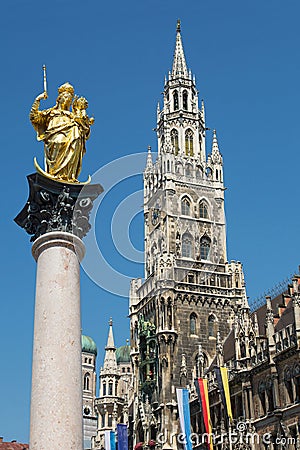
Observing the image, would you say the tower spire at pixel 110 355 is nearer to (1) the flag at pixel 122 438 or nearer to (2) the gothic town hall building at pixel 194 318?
(2) the gothic town hall building at pixel 194 318

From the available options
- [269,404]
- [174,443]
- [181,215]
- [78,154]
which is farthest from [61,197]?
[181,215]

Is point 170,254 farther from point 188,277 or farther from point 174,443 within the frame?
point 174,443

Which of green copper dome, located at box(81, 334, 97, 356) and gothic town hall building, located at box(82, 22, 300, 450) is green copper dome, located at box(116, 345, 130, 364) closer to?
green copper dome, located at box(81, 334, 97, 356)

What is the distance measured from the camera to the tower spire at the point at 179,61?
80.5 m

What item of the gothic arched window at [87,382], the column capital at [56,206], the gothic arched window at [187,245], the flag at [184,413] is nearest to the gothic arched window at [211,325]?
the gothic arched window at [187,245]

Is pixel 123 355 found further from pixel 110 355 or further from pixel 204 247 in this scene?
pixel 204 247

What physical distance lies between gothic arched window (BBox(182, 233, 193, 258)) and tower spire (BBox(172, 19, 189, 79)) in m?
20.1

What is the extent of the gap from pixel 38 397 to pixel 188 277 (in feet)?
181

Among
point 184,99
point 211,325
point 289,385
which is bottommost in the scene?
point 289,385

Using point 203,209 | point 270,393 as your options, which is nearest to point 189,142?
point 203,209

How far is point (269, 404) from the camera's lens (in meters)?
48.5

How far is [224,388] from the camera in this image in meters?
53.1

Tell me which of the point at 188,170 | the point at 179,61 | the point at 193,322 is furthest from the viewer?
the point at 179,61

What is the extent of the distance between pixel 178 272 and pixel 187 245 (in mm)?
4136
